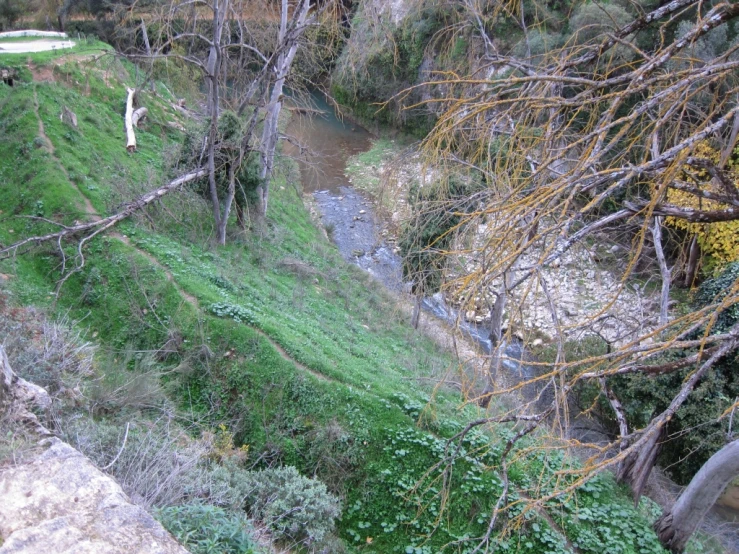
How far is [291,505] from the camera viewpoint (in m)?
6.50

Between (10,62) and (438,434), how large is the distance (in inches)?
650

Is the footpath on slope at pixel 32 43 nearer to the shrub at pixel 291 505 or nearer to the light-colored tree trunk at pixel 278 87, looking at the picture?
the light-colored tree trunk at pixel 278 87

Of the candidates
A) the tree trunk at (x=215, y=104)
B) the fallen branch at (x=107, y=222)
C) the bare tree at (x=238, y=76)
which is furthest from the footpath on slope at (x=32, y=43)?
the fallen branch at (x=107, y=222)

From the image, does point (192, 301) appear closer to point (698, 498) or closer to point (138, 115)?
point (698, 498)

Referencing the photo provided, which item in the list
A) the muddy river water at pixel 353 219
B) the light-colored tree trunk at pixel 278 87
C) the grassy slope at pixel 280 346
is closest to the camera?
the grassy slope at pixel 280 346

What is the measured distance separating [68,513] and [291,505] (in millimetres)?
3216

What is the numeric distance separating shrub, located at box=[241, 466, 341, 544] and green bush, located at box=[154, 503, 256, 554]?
1633 mm

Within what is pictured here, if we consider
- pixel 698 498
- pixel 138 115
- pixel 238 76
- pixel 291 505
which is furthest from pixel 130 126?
pixel 698 498

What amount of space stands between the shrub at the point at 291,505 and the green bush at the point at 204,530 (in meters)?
1.63

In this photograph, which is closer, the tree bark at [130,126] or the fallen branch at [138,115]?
the tree bark at [130,126]

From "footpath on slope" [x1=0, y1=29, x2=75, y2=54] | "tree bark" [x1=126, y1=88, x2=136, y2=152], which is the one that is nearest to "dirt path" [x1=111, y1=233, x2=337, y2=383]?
"tree bark" [x1=126, y1=88, x2=136, y2=152]

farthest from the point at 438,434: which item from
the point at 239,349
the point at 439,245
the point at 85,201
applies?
the point at 85,201

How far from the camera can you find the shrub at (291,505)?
6306 mm

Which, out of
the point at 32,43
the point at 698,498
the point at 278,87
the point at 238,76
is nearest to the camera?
the point at 698,498
